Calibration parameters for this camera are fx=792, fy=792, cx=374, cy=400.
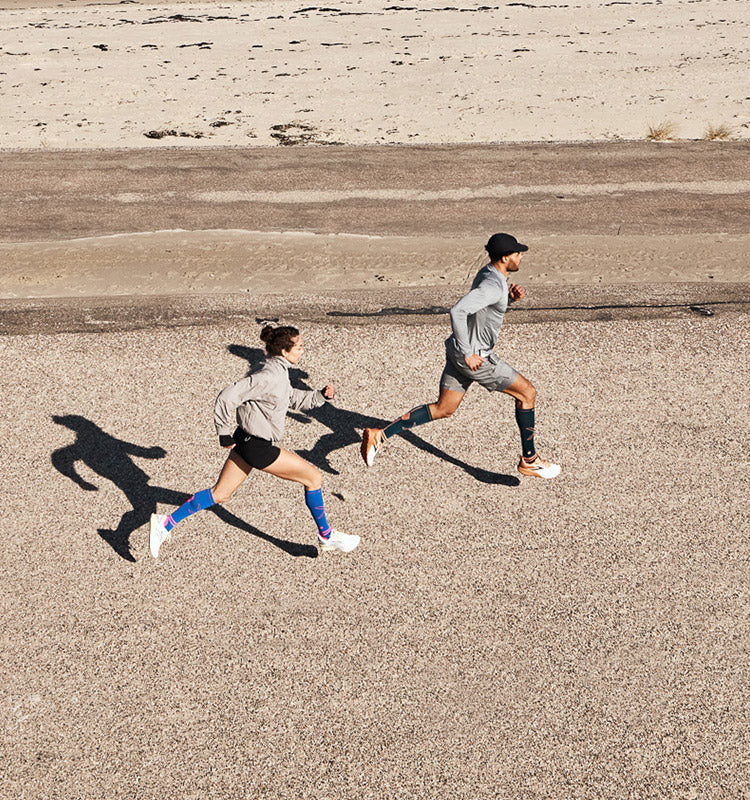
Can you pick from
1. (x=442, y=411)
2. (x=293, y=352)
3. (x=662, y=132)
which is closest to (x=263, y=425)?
(x=293, y=352)

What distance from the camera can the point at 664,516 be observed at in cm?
683

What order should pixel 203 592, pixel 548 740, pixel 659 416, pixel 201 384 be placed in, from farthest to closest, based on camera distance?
pixel 201 384
pixel 659 416
pixel 203 592
pixel 548 740

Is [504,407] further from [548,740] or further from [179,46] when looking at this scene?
[179,46]

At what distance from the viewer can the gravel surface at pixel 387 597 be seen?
16.2ft

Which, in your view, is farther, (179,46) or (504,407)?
(179,46)

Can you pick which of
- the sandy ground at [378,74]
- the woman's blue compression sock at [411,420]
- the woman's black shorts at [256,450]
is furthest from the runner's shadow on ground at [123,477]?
the sandy ground at [378,74]

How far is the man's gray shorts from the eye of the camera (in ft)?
22.2

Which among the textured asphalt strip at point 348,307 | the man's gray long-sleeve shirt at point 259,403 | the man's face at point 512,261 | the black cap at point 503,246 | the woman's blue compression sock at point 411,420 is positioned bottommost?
the textured asphalt strip at point 348,307

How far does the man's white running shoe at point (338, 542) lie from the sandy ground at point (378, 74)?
46.8 feet

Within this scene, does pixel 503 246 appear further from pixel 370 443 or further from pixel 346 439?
pixel 346 439

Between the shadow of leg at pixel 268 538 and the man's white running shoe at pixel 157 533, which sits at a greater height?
the man's white running shoe at pixel 157 533

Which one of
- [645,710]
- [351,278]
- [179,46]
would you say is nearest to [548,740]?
[645,710]

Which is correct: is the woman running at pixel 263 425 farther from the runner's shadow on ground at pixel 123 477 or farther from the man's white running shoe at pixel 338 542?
the runner's shadow on ground at pixel 123 477

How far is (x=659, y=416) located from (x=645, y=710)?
3.69 meters
